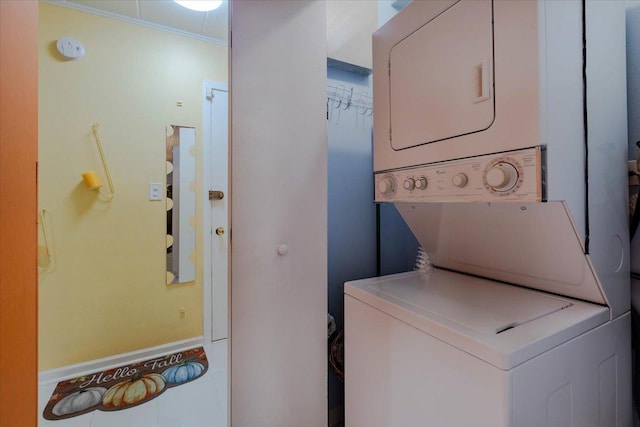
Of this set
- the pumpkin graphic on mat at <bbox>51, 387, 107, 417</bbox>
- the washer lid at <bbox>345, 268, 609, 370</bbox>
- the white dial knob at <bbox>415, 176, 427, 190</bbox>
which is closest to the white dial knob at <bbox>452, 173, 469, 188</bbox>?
the white dial knob at <bbox>415, 176, 427, 190</bbox>

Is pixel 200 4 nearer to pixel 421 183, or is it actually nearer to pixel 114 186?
pixel 114 186

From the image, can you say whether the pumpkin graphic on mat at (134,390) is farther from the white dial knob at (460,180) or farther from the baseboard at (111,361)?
the white dial knob at (460,180)

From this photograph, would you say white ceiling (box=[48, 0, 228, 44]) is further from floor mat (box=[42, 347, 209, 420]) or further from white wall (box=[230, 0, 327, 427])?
floor mat (box=[42, 347, 209, 420])

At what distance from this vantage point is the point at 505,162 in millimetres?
888

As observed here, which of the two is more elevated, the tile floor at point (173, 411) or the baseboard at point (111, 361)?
the baseboard at point (111, 361)

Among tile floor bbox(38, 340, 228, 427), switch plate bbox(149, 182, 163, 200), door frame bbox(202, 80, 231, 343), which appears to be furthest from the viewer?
door frame bbox(202, 80, 231, 343)

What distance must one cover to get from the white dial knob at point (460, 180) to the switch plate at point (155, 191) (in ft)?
8.56

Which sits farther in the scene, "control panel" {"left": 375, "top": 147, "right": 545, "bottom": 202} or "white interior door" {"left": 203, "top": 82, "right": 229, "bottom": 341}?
"white interior door" {"left": 203, "top": 82, "right": 229, "bottom": 341}

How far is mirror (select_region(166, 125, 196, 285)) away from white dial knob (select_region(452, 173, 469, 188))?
2505mm

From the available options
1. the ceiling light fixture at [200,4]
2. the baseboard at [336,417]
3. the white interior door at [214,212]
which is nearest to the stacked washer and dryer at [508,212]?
the baseboard at [336,417]

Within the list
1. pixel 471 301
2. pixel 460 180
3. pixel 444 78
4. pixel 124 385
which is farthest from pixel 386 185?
pixel 124 385

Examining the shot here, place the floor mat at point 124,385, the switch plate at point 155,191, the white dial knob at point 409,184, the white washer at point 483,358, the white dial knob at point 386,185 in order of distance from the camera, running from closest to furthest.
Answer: the white washer at point 483,358 → the white dial knob at point 409,184 → the white dial knob at point 386,185 → the floor mat at point 124,385 → the switch plate at point 155,191

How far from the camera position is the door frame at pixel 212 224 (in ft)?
9.34

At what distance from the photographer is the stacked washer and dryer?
0.83 m
